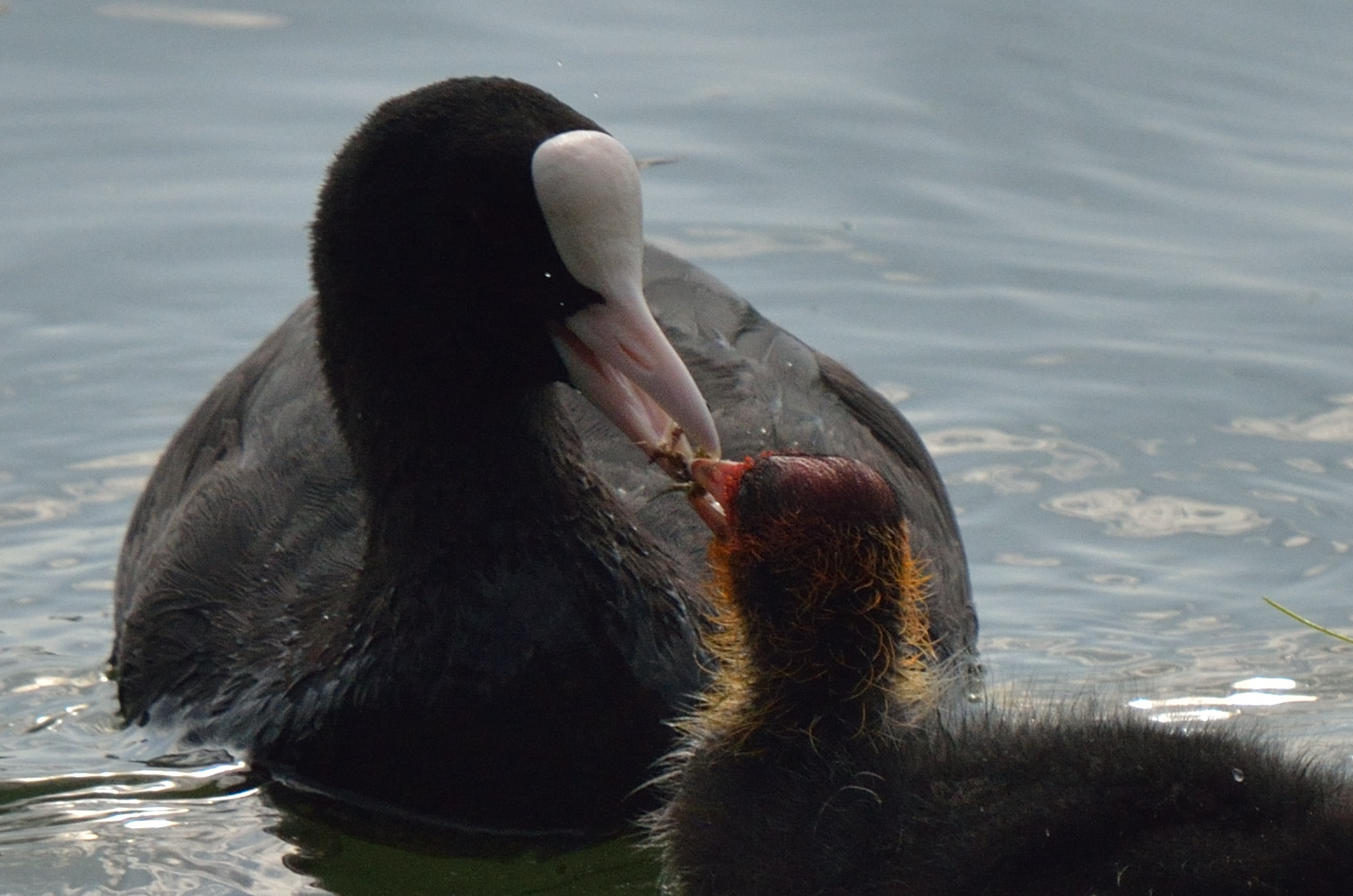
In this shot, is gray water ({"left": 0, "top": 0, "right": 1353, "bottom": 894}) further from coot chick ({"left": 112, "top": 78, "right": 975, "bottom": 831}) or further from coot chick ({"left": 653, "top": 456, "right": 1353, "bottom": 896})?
coot chick ({"left": 653, "top": 456, "right": 1353, "bottom": 896})

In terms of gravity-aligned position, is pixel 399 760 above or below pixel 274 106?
below

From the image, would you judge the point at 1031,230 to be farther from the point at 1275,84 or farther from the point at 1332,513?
the point at 1332,513

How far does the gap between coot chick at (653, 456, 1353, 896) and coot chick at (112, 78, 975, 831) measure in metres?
0.49

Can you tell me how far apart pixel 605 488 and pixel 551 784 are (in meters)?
0.64

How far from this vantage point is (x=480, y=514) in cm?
516

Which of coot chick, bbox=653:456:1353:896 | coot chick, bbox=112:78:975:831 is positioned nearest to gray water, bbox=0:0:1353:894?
coot chick, bbox=112:78:975:831

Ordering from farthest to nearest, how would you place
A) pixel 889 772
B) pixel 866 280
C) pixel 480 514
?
1. pixel 866 280
2. pixel 480 514
3. pixel 889 772

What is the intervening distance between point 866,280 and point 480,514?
12.0ft

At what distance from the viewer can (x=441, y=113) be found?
16.3 ft

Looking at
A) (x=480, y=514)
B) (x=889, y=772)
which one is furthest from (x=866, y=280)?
(x=889, y=772)

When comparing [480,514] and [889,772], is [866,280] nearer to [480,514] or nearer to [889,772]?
[480,514]

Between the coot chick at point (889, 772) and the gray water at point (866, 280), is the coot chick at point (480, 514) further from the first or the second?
the coot chick at point (889, 772)

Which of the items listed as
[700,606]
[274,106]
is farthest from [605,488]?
[274,106]

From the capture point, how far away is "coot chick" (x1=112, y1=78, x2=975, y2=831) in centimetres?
490
